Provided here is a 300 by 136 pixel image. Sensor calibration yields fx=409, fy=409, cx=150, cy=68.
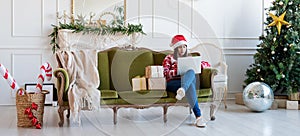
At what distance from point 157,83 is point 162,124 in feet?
1.30

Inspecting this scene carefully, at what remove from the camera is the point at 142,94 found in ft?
12.7

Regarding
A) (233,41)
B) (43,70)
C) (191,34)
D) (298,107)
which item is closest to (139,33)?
(191,34)

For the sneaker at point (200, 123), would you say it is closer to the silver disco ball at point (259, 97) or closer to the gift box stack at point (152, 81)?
the gift box stack at point (152, 81)

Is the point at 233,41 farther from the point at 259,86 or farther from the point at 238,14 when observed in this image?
the point at 259,86

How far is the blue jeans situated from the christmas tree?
5.87ft

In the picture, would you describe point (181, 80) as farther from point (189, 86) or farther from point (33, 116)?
point (33, 116)

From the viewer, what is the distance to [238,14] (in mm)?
6004

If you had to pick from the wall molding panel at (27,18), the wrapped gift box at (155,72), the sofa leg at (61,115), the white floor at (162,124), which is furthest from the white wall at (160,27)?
the sofa leg at (61,115)

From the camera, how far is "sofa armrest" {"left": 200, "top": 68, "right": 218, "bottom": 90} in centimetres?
409

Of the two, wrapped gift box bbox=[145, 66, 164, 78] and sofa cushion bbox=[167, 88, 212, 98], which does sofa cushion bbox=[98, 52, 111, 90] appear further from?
sofa cushion bbox=[167, 88, 212, 98]

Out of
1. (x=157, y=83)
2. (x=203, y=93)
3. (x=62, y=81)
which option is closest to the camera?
(x=62, y=81)

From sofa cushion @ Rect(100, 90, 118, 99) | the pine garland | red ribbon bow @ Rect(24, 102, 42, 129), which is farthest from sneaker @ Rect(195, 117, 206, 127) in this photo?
the pine garland

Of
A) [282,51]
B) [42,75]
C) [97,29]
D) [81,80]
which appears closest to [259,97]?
[282,51]

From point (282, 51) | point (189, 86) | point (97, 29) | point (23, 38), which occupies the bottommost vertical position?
point (189, 86)
